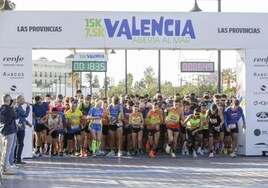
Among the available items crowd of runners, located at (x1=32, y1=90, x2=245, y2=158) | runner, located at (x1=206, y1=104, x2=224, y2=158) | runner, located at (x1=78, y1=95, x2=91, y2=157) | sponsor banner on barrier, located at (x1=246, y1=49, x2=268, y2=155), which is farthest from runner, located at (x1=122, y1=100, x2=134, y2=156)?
sponsor banner on barrier, located at (x1=246, y1=49, x2=268, y2=155)

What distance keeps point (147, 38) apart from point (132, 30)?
548 mm

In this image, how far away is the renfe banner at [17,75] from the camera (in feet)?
55.7

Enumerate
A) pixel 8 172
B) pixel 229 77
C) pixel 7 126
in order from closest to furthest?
pixel 7 126
pixel 8 172
pixel 229 77

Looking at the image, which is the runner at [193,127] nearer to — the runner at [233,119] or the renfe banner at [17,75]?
the runner at [233,119]

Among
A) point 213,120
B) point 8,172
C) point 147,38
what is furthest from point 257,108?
point 8,172

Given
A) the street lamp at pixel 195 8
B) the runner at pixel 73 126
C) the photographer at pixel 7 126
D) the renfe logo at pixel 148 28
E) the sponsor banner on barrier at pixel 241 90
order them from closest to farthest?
the photographer at pixel 7 126
the renfe logo at pixel 148 28
the runner at pixel 73 126
the sponsor banner on barrier at pixel 241 90
the street lamp at pixel 195 8

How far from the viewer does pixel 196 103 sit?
19016 mm

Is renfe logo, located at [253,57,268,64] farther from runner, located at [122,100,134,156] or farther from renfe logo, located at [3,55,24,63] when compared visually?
renfe logo, located at [3,55,24,63]

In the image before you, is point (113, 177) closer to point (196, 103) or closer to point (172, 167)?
point (172, 167)

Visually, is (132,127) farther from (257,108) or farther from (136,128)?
(257,108)

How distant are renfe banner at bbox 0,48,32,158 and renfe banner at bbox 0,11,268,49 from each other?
326mm

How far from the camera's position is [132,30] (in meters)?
17.5

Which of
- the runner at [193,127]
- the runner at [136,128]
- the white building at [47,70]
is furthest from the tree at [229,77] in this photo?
the white building at [47,70]

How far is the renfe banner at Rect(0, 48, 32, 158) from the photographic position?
1698cm
